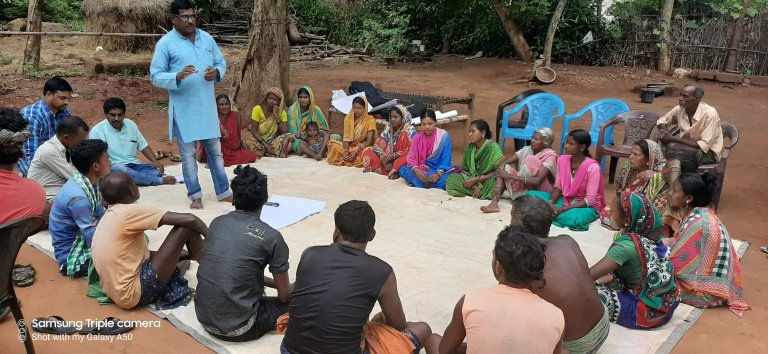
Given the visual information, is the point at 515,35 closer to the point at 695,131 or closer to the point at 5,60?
the point at 695,131

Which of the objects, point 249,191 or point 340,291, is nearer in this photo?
point 340,291

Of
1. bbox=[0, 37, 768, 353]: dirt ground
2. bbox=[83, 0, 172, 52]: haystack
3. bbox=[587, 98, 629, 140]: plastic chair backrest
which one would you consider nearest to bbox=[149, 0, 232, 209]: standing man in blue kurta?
bbox=[0, 37, 768, 353]: dirt ground

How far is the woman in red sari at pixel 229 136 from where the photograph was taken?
22.1 feet

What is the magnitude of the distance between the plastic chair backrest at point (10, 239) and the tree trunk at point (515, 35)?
1318 centimetres

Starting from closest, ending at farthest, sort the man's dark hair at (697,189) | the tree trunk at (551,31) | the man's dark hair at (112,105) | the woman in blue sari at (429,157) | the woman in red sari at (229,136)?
the man's dark hair at (697,189) → the man's dark hair at (112,105) → the woman in blue sari at (429,157) → the woman in red sari at (229,136) → the tree trunk at (551,31)

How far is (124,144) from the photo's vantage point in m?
5.85

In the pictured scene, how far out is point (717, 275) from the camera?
12.3ft

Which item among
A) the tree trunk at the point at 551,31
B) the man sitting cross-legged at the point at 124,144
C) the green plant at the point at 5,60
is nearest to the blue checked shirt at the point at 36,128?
the man sitting cross-legged at the point at 124,144

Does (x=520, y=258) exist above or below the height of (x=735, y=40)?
below

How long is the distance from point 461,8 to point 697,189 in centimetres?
1331

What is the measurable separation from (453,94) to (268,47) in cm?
466

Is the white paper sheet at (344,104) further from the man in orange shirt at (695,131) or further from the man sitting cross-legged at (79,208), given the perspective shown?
the man sitting cross-legged at (79,208)

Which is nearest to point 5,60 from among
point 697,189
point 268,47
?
point 268,47

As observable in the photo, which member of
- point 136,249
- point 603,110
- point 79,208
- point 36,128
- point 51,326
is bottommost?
point 51,326
